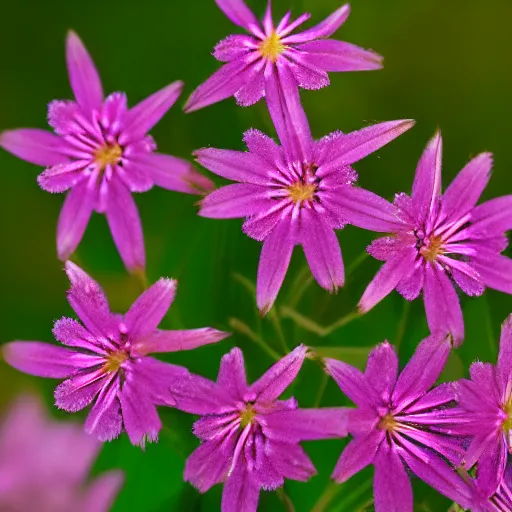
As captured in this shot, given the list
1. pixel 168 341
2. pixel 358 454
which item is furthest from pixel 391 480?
pixel 168 341

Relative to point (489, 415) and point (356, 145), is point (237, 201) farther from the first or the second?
point (489, 415)

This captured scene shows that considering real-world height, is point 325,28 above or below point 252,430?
above

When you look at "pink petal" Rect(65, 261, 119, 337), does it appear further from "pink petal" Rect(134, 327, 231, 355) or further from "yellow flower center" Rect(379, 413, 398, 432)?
"yellow flower center" Rect(379, 413, 398, 432)

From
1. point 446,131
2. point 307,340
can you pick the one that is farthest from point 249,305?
point 446,131

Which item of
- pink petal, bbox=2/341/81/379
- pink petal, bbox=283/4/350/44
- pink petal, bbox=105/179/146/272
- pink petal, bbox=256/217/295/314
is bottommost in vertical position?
pink petal, bbox=2/341/81/379

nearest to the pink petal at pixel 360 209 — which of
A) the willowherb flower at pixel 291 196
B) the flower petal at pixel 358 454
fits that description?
the willowherb flower at pixel 291 196

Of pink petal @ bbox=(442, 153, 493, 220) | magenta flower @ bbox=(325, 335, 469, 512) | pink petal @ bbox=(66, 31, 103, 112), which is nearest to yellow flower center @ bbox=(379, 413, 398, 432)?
magenta flower @ bbox=(325, 335, 469, 512)
